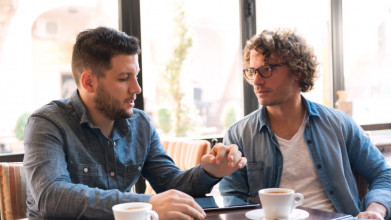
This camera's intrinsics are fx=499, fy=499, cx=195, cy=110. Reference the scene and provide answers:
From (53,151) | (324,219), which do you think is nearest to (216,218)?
(324,219)

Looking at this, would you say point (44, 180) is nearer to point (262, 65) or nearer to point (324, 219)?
point (324, 219)

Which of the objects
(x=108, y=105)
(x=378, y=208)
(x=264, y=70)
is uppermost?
(x=264, y=70)

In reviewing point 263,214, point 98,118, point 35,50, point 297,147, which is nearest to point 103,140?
point 98,118

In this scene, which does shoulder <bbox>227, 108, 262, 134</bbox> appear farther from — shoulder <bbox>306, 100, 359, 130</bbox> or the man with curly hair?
shoulder <bbox>306, 100, 359, 130</bbox>

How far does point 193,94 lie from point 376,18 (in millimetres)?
1991

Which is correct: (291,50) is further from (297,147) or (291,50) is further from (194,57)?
(194,57)

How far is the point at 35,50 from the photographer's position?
3.22 metres

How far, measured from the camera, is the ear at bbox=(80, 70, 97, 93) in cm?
191

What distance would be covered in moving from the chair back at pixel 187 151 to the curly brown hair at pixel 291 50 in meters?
0.52

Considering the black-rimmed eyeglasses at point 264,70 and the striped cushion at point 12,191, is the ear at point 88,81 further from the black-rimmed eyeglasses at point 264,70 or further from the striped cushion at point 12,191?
the black-rimmed eyeglasses at point 264,70

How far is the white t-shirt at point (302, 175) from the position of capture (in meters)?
2.04

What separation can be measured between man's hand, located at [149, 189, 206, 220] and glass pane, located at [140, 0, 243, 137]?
82.9 inches

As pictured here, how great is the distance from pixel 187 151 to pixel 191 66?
4.18ft

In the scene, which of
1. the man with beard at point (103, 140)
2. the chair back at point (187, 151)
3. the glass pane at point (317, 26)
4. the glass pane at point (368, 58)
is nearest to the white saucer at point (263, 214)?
the man with beard at point (103, 140)
